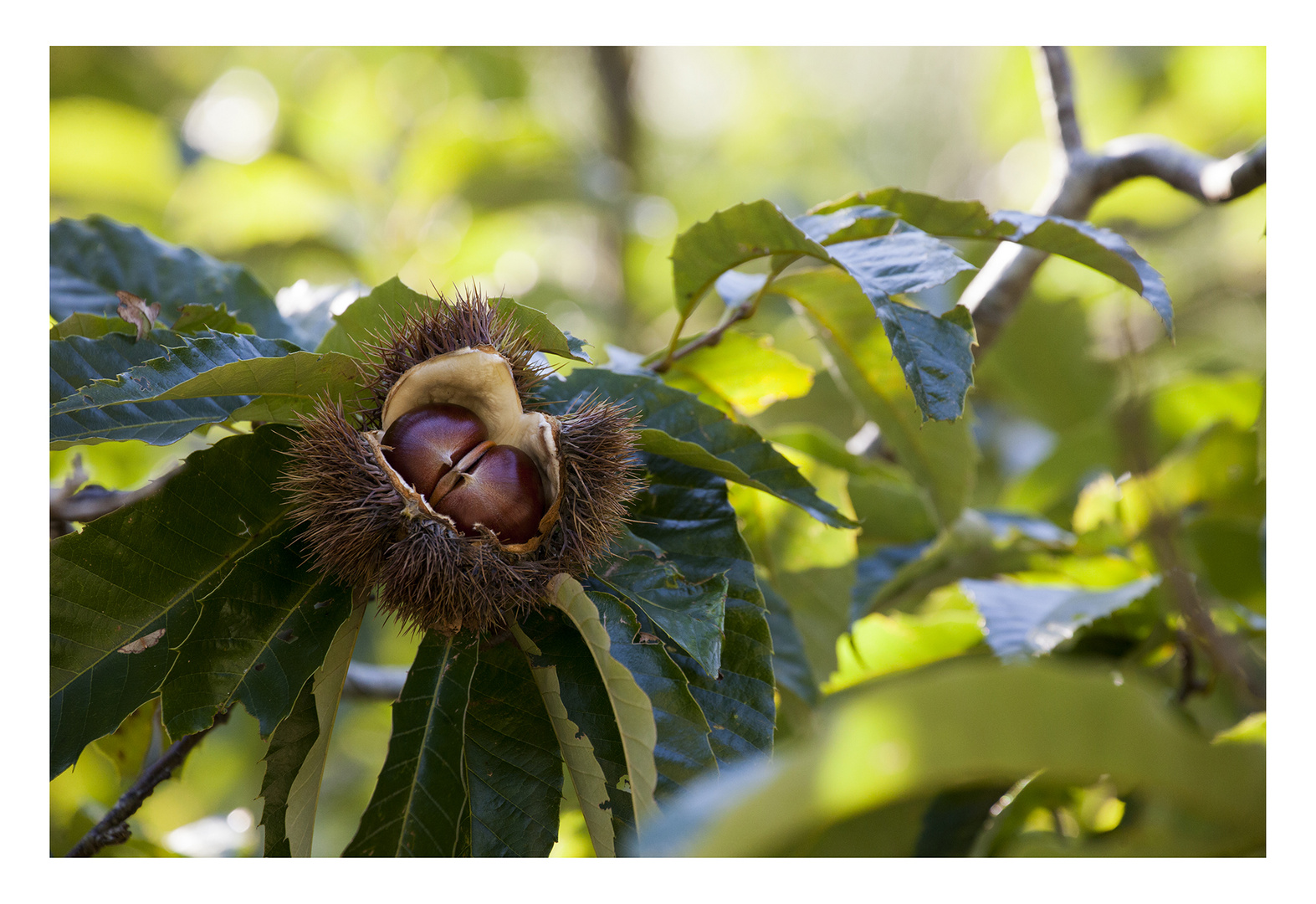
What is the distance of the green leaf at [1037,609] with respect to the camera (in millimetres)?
955

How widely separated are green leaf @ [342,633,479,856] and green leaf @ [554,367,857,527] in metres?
0.24

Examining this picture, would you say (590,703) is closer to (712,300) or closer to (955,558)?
(955,558)

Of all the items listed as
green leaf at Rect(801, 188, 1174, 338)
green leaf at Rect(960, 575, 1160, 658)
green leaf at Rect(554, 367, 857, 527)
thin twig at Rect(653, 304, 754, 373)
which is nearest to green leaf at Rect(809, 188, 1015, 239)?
green leaf at Rect(801, 188, 1174, 338)

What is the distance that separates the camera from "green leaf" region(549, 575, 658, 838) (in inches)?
24.6

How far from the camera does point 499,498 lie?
67 centimetres

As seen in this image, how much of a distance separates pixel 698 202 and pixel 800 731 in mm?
2685

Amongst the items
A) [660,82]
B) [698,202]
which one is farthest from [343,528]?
[660,82]

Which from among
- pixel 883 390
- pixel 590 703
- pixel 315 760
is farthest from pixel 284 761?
pixel 883 390

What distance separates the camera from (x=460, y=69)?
11.2 feet

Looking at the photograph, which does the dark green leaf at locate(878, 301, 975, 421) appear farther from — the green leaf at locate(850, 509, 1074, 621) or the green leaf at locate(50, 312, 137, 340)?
the green leaf at locate(50, 312, 137, 340)

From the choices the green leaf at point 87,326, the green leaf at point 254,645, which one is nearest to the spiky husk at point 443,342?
the green leaf at point 254,645

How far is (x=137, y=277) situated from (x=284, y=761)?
2.03ft

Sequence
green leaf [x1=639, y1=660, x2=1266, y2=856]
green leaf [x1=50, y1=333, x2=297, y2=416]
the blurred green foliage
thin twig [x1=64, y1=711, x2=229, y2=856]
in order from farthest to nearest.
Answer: the blurred green foliage, thin twig [x1=64, y1=711, x2=229, y2=856], green leaf [x1=50, y1=333, x2=297, y2=416], green leaf [x1=639, y1=660, x2=1266, y2=856]
